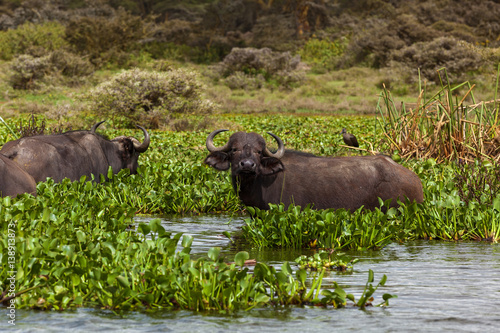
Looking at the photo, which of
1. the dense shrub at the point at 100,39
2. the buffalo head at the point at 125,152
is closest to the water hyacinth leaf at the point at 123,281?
the buffalo head at the point at 125,152

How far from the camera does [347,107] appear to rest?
32.9 metres

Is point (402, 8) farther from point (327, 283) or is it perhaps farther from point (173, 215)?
point (327, 283)

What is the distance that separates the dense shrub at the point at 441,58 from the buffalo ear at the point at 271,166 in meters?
31.3

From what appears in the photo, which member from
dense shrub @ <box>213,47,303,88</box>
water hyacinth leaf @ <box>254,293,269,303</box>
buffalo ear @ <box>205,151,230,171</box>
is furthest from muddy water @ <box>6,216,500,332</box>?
dense shrub @ <box>213,47,303,88</box>

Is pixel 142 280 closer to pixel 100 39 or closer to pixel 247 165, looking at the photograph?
pixel 247 165

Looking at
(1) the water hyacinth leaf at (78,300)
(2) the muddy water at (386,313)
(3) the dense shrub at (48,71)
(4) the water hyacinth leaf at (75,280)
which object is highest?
(3) the dense shrub at (48,71)

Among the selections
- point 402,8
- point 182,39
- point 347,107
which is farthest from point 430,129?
point 402,8

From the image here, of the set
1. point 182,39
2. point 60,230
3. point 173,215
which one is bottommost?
point 173,215

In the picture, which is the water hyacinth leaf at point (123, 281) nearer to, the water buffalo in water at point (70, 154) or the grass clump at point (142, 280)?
the grass clump at point (142, 280)

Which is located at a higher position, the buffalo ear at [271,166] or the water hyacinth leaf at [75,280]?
the buffalo ear at [271,166]

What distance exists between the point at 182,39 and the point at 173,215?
42972mm

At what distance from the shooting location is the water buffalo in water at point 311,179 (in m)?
7.93

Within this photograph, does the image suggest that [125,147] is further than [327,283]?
Yes

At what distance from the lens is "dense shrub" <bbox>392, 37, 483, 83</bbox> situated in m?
38.2
